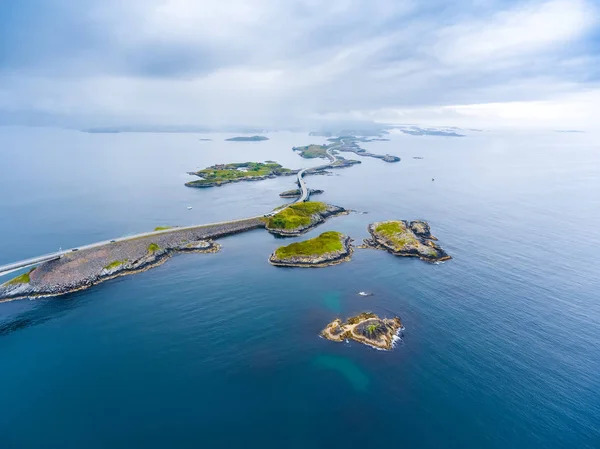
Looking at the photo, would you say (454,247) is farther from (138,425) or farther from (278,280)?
(138,425)

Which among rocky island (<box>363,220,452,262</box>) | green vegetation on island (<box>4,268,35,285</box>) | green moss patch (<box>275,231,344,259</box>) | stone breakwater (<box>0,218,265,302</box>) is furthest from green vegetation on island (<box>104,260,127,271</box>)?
rocky island (<box>363,220,452,262</box>)

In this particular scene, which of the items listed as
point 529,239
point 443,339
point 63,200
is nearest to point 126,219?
point 63,200

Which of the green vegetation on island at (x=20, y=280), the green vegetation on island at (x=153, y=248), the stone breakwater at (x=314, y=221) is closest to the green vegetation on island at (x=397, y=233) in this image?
the stone breakwater at (x=314, y=221)

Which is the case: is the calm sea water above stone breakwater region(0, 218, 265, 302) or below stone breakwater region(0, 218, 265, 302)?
below

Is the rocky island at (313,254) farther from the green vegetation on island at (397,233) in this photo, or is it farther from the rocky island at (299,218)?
the rocky island at (299,218)

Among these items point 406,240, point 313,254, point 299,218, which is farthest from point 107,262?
point 406,240

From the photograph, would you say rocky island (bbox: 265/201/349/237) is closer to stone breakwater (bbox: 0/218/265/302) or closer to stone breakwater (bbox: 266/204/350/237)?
stone breakwater (bbox: 266/204/350/237)
